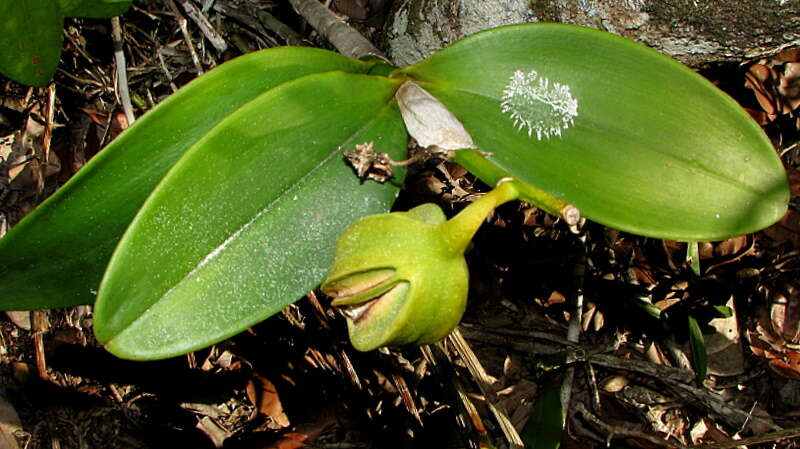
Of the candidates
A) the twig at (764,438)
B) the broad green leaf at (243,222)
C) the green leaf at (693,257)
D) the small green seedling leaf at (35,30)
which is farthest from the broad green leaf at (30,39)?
the twig at (764,438)

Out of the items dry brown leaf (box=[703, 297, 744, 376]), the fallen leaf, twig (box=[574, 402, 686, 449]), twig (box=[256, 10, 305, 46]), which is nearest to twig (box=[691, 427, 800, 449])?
twig (box=[574, 402, 686, 449])

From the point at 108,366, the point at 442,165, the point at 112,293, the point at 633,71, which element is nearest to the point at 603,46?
the point at 633,71

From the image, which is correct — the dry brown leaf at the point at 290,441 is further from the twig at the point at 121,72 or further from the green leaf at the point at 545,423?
the twig at the point at 121,72

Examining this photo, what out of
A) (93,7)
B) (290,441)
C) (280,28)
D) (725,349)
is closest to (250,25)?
(280,28)

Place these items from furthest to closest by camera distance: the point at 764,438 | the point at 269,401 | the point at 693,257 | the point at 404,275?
the point at 269,401 → the point at 693,257 → the point at 764,438 → the point at 404,275

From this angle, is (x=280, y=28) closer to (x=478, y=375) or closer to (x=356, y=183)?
(x=356, y=183)

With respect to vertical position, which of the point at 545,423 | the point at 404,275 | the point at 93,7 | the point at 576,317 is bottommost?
the point at 545,423

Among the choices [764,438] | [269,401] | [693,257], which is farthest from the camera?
[269,401]
